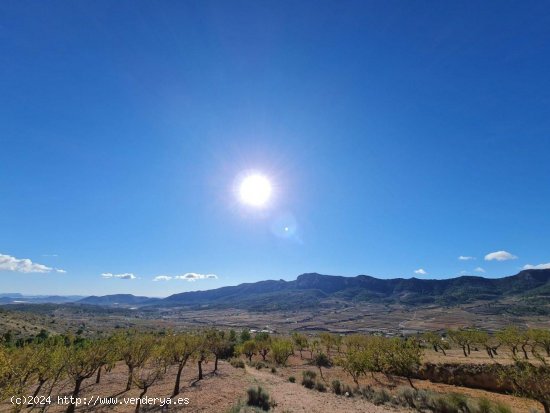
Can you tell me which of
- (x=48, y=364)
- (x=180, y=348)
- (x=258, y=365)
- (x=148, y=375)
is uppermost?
(x=180, y=348)

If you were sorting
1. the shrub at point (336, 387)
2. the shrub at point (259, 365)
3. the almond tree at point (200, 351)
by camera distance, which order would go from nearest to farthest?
the shrub at point (336, 387), the almond tree at point (200, 351), the shrub at point (259, 365)

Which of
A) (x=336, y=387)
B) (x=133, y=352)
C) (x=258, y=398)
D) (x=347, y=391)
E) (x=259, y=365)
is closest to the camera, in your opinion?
(x=258, y=398)

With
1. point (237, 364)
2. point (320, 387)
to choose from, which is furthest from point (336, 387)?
point (237, 364)

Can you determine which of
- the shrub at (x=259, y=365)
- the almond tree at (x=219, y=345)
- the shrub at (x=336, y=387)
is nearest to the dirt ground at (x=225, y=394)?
the shrub at (x=336, y=387)

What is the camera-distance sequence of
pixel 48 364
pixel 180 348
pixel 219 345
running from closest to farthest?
1. pixel 48 364
2. pixel 180 348
3. pixel 219 345

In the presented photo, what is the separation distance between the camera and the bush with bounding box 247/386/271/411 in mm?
28622

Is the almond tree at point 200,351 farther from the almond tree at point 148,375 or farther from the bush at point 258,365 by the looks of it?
the bush at point 258,365

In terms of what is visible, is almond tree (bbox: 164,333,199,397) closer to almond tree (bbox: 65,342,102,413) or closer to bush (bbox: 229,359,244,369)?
almond tree (bbox: 65,342,102,413)

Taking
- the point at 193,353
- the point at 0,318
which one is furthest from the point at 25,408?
the point at 0,318

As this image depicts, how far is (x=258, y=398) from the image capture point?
1168 inches

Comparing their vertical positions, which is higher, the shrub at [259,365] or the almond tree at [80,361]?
the almond tree at [80,361]

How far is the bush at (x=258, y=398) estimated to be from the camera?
28.6 metres

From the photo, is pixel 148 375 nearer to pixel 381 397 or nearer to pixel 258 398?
pixel 258 398

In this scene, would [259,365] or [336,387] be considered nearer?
[336,387]
